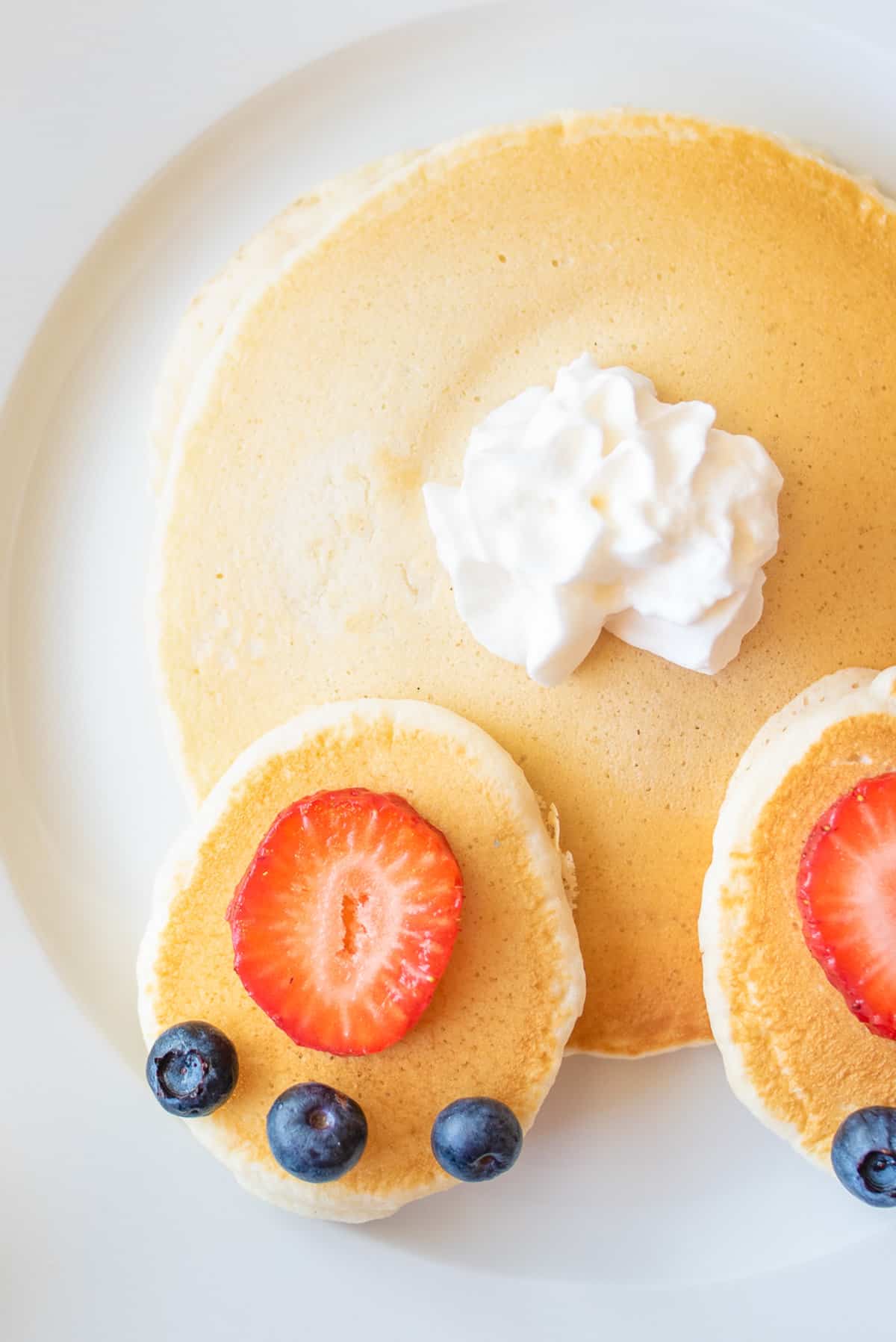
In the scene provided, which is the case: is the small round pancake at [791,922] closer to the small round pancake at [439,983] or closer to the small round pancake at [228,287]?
the small round pancake at [439,983]

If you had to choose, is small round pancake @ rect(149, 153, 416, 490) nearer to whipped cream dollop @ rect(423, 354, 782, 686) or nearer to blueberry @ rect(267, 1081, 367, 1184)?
whipped cream dollop @ rect(423, 354, 782, 686)

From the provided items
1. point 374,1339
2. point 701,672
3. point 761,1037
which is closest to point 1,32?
point 701,672

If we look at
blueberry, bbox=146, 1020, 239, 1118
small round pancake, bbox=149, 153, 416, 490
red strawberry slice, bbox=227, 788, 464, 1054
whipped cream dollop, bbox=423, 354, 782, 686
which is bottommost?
blueberry, bbox=146, 1020, 239, 1118

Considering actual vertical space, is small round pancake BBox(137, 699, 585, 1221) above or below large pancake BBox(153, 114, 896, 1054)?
below

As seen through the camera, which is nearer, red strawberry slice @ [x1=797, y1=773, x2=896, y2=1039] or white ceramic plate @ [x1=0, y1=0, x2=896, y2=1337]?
red strawberry slice @ [x1=797, y1=773, x2=896, y2=1039]

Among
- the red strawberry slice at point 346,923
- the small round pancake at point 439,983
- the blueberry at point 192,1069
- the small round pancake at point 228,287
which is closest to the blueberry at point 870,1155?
the small round pancake at point 439,983

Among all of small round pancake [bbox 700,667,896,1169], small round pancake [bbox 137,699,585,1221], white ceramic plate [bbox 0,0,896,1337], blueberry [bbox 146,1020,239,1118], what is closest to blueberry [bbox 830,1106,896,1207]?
small round pancake [bbox 700,667,896,1169]

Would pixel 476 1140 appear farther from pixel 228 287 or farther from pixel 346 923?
pixel 228 287

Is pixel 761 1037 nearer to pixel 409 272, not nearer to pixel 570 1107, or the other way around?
pixel 570 1107
